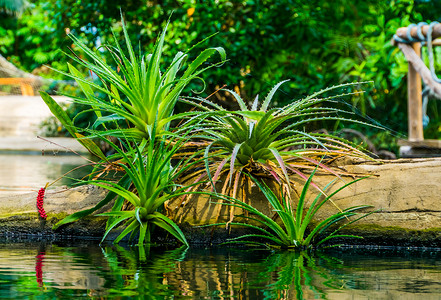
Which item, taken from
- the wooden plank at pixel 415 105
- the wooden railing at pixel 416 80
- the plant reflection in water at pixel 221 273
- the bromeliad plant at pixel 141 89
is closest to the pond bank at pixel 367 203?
the plant reflection in water at pixel 221 273

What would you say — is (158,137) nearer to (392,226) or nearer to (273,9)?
(392,226)

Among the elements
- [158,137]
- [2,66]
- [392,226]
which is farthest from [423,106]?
[2,66]

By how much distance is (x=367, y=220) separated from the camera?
3.21 m

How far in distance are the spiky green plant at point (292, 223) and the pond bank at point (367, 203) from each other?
0.26 feet

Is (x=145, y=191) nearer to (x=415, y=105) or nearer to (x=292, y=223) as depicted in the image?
(x=292, y=223)

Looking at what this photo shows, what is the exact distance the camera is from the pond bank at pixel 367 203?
318 centimetres

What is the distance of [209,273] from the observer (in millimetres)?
2404

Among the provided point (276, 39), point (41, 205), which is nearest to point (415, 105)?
point (276, 39)

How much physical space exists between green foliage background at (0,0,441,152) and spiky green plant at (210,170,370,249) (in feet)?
14.3

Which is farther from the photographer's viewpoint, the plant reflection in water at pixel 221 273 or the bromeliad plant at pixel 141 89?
the bromeliad plant at pixel 141 89

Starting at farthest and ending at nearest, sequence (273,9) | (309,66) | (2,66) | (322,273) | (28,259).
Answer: (2,66) → (309,66) → (273,9) → (28,259) → (322,273)

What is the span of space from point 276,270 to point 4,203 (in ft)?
5.99

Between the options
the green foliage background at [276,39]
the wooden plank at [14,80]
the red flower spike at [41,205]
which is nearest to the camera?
the red flower spike at [41,205]

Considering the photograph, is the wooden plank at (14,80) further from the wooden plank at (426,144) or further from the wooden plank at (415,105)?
the wooden plank at (426,144)
